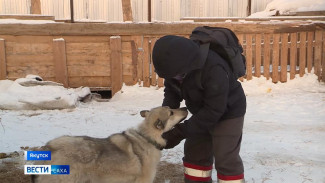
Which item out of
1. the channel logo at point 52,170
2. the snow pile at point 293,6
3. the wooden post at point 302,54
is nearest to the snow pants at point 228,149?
the channel logo at point 52,170

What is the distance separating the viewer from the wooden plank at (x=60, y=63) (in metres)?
8.89

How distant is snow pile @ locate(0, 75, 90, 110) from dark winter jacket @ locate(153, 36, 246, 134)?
4.98 meters

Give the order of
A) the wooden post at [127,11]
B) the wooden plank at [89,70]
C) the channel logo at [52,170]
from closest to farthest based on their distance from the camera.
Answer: the channel logo at [52,170], the wooden plank at [89,70], the wooden post at [127,11]

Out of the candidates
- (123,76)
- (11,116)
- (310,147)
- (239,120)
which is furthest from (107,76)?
(239,120)

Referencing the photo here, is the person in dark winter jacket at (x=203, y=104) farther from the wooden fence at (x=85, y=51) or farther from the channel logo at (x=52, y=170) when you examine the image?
the wooden fence at (x=85, y=51)

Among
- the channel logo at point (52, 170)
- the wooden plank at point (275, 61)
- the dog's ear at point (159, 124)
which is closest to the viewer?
the channel logo at point (52, 170)

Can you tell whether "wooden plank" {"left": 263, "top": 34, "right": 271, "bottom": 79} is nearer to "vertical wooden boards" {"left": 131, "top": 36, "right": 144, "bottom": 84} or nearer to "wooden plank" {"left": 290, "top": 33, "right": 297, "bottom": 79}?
"wooden plank" {"left": 290, "top": 33, "right": 297, "bottom": 79}

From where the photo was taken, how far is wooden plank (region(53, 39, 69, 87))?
8891 mm

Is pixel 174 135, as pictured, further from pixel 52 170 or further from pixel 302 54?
pixel 302 54

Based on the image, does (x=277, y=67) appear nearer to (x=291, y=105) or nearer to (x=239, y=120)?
(x=291, y=105)

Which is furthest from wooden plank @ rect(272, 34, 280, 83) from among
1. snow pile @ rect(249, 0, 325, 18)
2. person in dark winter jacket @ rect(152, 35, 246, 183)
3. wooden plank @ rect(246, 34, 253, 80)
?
person in dark winter jacket @ rect(152, 35, 246, 183)

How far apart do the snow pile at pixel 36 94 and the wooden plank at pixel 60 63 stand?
13.3 inches

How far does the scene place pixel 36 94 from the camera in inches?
314

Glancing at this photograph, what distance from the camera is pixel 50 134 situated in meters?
5.86
